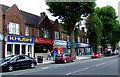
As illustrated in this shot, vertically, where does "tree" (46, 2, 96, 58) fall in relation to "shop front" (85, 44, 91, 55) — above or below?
above

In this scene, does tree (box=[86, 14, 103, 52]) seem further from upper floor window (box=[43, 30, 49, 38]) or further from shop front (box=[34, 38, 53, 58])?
upper floor window (box=[43, 30, 49, 38])

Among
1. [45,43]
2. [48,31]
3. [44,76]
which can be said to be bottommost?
[44,76]

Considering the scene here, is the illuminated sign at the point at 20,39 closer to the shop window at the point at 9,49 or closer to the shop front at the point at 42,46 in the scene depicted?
the shop window at the point at 9,49

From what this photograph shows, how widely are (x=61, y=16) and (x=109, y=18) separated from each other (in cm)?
2160

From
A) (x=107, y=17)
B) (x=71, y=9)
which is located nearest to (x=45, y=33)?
(x=71, y=9)

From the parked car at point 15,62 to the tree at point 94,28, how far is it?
2780 cm

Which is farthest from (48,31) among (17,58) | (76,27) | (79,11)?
(17,58)

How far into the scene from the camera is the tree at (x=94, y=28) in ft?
138

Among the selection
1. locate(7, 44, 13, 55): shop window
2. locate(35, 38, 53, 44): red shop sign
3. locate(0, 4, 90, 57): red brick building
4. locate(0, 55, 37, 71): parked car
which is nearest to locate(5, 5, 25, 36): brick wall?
locate(0, 4, 90, 57): red brick building

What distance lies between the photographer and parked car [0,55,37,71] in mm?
15120

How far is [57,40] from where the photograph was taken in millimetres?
37844

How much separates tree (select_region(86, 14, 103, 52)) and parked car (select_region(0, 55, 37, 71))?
2780 cm

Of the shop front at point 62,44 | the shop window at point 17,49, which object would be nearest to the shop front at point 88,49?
the shop front at point 62,44

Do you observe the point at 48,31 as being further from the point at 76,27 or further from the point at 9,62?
the point at 9,62
